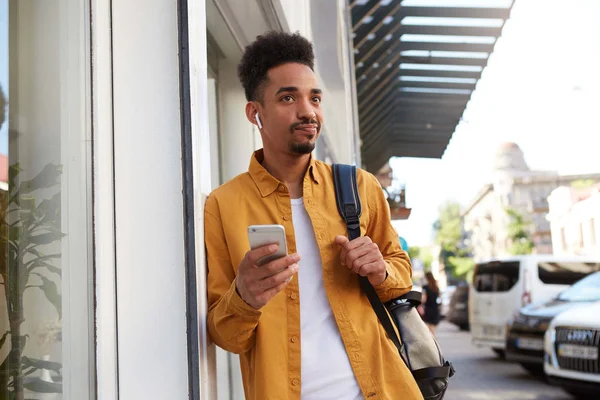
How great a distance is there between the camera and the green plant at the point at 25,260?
149 centimetres

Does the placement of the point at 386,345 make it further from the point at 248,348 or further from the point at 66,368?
the point at 66,368

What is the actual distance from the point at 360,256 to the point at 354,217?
17cm

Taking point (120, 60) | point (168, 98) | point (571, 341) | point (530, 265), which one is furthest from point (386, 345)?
point (530, 265)

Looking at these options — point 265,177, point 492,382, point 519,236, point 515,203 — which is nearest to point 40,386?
point 265,177

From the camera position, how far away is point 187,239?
1.82m

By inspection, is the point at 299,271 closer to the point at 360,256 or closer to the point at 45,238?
the point at 360,256

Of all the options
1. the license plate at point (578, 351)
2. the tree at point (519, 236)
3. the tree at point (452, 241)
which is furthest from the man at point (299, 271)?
the tree at point (452, 241)

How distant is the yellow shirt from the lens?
5.82ft

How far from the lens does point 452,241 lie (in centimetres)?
10331

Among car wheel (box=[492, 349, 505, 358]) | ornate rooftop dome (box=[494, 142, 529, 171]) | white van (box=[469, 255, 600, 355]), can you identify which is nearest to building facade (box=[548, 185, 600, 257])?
ornate rooftop dome (box=[494, 142, 529, 171])

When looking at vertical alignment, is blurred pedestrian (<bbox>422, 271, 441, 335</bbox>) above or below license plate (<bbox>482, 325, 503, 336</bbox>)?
above

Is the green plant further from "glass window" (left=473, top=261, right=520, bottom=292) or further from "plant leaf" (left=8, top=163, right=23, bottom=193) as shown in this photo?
"glass window" (left=473, top=261, right=520, bottom=292)

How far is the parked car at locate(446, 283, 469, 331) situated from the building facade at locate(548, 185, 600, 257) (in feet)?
116

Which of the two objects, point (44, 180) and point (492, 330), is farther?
point (492, 330)
